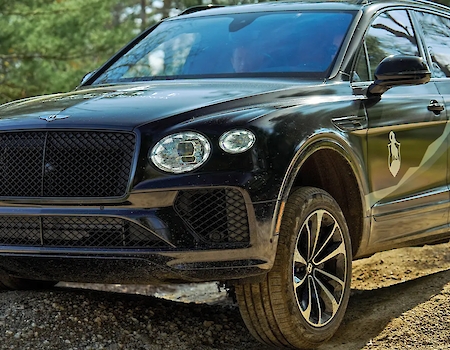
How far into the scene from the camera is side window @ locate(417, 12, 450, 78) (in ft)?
18.7

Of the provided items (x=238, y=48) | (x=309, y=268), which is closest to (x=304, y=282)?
(x=309, y=268)

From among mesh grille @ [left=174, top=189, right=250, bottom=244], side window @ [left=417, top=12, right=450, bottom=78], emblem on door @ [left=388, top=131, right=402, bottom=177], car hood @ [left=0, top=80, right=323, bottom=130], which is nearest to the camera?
mesh grille @ [left=174, top=189, right=250, bottom=244]

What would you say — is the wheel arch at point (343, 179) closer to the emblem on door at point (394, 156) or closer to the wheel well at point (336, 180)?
the wheel well at point (336, 180)

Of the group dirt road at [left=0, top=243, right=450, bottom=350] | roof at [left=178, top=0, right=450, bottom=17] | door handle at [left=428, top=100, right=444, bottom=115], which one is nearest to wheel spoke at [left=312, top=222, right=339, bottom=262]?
dirt road at [left=0, top=243, right=450, bottom=350]

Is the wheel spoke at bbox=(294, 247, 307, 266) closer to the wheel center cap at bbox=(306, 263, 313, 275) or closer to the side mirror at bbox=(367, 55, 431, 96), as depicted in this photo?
the wheel center cap at bbox=(306, 263, 313, 275)

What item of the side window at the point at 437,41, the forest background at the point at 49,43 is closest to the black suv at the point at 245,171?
the side window at the point at 437,41

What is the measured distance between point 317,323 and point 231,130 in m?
1.17

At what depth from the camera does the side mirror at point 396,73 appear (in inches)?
176

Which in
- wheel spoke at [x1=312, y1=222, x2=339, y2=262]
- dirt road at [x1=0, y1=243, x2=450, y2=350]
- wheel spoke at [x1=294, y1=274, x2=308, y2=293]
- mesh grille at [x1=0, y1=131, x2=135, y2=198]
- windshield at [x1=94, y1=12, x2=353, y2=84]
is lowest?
dirt road at [x1=0, y1=243, x2=450, y2=350]

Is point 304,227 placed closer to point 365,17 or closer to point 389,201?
point 389,201

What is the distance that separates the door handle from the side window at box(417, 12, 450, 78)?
0.41 m

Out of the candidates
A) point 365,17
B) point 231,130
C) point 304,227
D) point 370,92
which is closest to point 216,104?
point 231,130

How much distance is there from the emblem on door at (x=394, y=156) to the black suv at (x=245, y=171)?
0.01 m

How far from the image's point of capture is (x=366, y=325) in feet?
15.0
